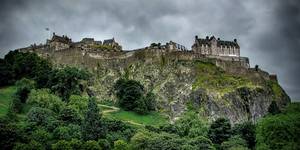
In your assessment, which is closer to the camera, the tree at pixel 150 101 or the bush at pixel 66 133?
the bush at pixel 66 133

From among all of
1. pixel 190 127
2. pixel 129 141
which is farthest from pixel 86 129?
pixel 190 127

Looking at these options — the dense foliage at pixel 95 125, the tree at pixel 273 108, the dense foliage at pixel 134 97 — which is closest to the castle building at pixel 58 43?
the dense foliage at pixel 95 125

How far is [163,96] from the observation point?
4158 inches

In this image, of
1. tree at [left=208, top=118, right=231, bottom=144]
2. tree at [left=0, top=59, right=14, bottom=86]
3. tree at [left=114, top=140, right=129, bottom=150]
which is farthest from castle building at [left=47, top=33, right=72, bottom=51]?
tree at [left=114, top=140, right=129, bottom=150]

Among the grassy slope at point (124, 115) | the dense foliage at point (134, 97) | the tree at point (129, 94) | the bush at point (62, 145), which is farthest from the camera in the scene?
the tree at point (129, 94)

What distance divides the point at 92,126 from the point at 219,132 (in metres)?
23.1

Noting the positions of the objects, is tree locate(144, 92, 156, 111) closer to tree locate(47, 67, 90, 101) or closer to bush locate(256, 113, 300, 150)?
tree locate(47, 67, 90, 101)

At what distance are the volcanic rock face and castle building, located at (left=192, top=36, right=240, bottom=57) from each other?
10.4 m

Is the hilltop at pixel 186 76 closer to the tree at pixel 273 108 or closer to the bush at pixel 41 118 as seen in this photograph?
the tree at pixel 273 108

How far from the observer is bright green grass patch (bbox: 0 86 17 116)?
89.3 m

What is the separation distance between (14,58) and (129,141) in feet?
168

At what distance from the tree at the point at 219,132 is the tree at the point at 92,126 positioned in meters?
19.9

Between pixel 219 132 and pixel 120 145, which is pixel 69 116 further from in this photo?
pixel 219 132

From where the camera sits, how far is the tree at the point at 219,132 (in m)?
83.6
